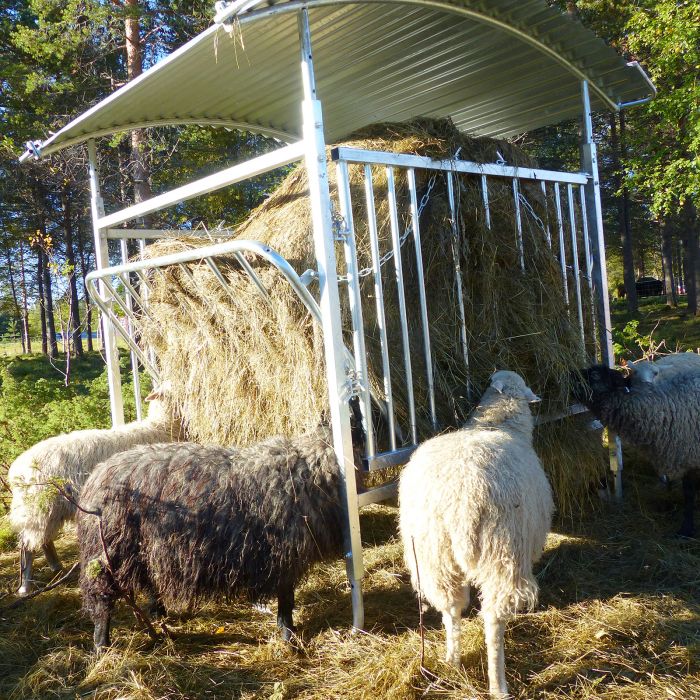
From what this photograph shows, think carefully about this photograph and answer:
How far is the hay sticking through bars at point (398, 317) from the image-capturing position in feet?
13.6

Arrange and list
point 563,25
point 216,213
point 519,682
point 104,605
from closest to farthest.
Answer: point 519,682 < point 104,605 < point 563,25 < point 216,213

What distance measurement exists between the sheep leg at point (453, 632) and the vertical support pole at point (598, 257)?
10.6 ft

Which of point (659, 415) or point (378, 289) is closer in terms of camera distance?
point (378, 289)

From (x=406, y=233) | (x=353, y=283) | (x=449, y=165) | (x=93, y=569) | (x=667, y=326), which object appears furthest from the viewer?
(x=667, y=326)

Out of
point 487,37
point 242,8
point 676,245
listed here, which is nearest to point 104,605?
point 242,8

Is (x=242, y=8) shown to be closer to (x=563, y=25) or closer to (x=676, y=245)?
(x=563, y=25)

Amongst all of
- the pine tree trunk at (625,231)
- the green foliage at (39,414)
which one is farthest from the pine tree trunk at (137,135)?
the pine tree trunk at (625,231)

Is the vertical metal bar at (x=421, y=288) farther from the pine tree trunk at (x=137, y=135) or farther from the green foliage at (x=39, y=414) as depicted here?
the pine tree trunk at (x=137, y=135)

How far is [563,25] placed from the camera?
4805 millimetres

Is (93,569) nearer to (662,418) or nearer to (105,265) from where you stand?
(105,265)

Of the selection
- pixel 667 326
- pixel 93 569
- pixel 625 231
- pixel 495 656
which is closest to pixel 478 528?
pixel 495 656

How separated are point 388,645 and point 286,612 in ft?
2.07

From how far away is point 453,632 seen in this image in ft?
9.88

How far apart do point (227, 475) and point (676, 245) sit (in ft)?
112
